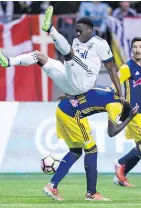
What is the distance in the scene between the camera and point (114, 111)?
472 inches

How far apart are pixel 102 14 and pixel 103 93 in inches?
354

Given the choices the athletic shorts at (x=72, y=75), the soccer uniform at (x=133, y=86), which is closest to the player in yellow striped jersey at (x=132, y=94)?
the soccer uniform at (x=133, y=86)

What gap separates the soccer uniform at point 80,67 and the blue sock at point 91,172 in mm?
859

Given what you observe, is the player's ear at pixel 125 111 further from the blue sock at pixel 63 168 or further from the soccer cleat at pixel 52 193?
the soccer cleat at pixel 52 193

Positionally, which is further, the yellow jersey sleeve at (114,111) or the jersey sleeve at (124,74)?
the jersey sleeve at (124,74)

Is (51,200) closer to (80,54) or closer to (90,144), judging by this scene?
(90,144)

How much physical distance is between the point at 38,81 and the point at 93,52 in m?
7.37

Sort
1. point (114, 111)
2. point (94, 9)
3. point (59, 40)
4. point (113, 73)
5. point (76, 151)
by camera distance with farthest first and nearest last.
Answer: point (94, 9)
point (113, 73)
point (76, 151)
point (114, 111)
point (59, 40)

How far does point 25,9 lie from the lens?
70.5ft

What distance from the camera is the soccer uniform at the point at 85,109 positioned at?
473 inches

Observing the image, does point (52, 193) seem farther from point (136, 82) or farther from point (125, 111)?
point (136, 82)

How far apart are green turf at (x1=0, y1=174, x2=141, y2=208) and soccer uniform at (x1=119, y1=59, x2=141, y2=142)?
0.90 metres

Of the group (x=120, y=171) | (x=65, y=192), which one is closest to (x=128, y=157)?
(x=120, y=171)

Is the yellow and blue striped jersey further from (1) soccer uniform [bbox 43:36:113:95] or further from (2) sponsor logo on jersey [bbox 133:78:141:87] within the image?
(2) sponsor logo on jersey [bbox 133:78:141:87]
